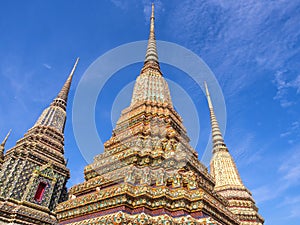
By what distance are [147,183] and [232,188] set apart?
1345cm

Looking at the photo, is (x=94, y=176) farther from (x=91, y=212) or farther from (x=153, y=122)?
(x=153, y=122)

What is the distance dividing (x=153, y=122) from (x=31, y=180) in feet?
38.2

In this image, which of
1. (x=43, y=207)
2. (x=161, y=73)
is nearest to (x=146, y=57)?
(x=161, y=73)

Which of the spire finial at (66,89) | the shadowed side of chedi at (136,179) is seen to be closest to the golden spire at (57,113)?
the spire finial at (66,89)

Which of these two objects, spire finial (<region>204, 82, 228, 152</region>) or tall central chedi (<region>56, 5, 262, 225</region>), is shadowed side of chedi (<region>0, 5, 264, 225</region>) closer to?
tall central chedi (<region>56, 5, 262, 225</region>)

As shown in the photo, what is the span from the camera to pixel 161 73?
14.4 metres

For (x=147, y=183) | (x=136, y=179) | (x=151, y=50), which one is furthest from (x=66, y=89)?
(x=147, y=183)

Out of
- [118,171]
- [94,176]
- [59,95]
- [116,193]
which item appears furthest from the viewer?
[59,95]

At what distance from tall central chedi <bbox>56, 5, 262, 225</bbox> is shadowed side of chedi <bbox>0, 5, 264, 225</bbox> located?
3 centimetres

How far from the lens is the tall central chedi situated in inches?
250

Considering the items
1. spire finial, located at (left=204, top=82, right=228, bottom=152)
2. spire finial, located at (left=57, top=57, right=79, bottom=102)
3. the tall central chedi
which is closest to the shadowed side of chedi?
the tall central chedi

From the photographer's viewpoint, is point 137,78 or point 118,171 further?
point 137,78

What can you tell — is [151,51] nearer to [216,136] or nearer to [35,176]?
[35,176]

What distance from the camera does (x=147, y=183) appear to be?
6.85m
